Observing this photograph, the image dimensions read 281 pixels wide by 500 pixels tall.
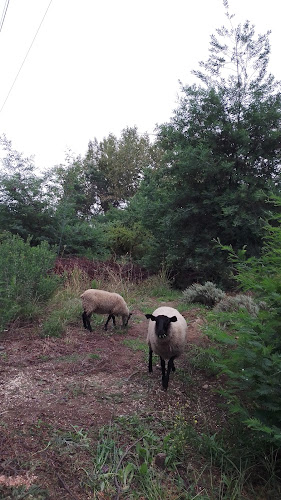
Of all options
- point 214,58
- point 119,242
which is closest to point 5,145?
point 119,242

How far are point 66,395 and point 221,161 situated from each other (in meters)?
8.03

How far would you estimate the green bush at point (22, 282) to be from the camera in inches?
231

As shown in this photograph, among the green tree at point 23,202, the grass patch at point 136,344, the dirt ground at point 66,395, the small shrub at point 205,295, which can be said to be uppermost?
the green tree at point 23,202

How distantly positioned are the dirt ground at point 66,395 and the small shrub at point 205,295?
2464mm

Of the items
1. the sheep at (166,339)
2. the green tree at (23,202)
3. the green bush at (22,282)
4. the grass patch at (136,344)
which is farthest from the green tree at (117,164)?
the sheep at (166,339)

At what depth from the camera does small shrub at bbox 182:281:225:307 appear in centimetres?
853

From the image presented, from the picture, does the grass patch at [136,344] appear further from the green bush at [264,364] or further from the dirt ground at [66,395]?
the green bush at [264,364]

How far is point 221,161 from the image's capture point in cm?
1004

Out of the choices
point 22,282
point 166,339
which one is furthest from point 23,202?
point 166,339

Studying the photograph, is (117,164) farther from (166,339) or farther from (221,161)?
(166,339)

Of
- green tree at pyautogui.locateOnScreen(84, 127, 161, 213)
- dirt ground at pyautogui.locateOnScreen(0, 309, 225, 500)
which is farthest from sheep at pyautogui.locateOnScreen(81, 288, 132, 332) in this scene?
green tree at pyautogui.locateOnScreen(84, 127, 161, 213)

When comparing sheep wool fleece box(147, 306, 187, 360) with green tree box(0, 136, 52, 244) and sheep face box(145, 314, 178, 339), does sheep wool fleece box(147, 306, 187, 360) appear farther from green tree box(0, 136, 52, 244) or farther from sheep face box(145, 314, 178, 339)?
green tree box(0, 136, 52, 244)

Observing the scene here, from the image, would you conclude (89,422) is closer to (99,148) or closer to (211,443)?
(211,443)

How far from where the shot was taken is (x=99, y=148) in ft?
98.7
